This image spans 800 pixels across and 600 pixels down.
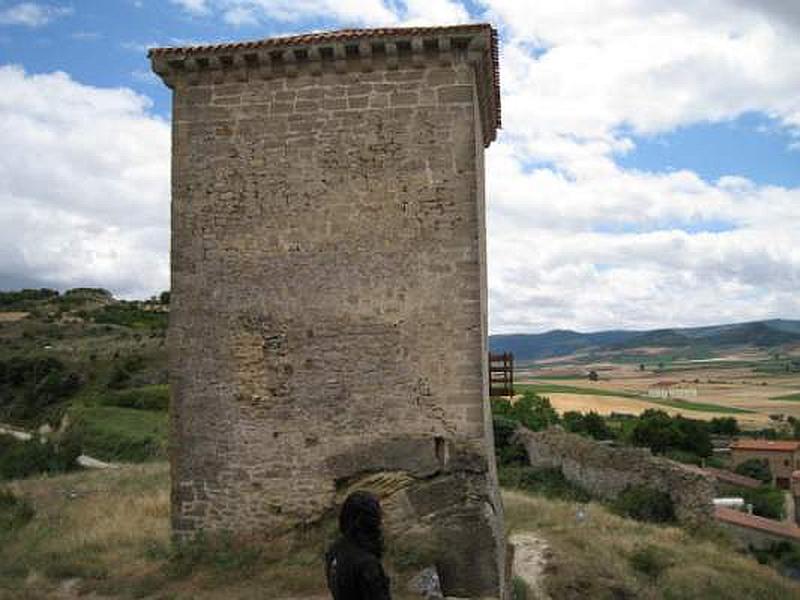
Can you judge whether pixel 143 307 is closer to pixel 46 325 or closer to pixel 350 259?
pixel 46 325

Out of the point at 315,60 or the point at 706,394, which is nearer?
the point at 315,60

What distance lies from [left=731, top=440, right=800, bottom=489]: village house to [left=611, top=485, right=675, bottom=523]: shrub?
36.6 m

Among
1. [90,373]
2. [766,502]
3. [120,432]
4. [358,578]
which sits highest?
[90,373]

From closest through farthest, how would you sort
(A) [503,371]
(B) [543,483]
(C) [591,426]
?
(A) [503,371], (B) [543,483], (C) [591,426]

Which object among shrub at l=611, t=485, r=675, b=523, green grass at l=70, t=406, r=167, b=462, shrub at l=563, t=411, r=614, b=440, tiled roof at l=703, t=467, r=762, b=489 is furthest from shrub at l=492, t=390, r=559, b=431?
shrub at l=611, t=485, r=675, b=523

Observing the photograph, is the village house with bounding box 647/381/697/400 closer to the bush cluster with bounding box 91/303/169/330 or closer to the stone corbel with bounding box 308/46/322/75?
the bush cluster with bounding box 91/303/169/330

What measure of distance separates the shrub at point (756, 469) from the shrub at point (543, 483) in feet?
101

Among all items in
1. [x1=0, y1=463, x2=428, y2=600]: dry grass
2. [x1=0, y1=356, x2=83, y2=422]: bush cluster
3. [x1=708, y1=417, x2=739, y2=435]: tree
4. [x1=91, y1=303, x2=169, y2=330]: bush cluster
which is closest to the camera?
[x1=0, y1=463, x2=428, y2=600]: dry grass

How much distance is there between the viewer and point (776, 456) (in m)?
53.3

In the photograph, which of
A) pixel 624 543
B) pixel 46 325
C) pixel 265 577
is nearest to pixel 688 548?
pixel 624 543

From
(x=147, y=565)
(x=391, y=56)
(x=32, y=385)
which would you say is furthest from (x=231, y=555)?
(x=32, y=385)

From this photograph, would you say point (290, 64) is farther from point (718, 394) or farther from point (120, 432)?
point (718, 394)

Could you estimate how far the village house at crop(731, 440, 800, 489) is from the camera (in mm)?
52406

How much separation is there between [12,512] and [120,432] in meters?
14.2
